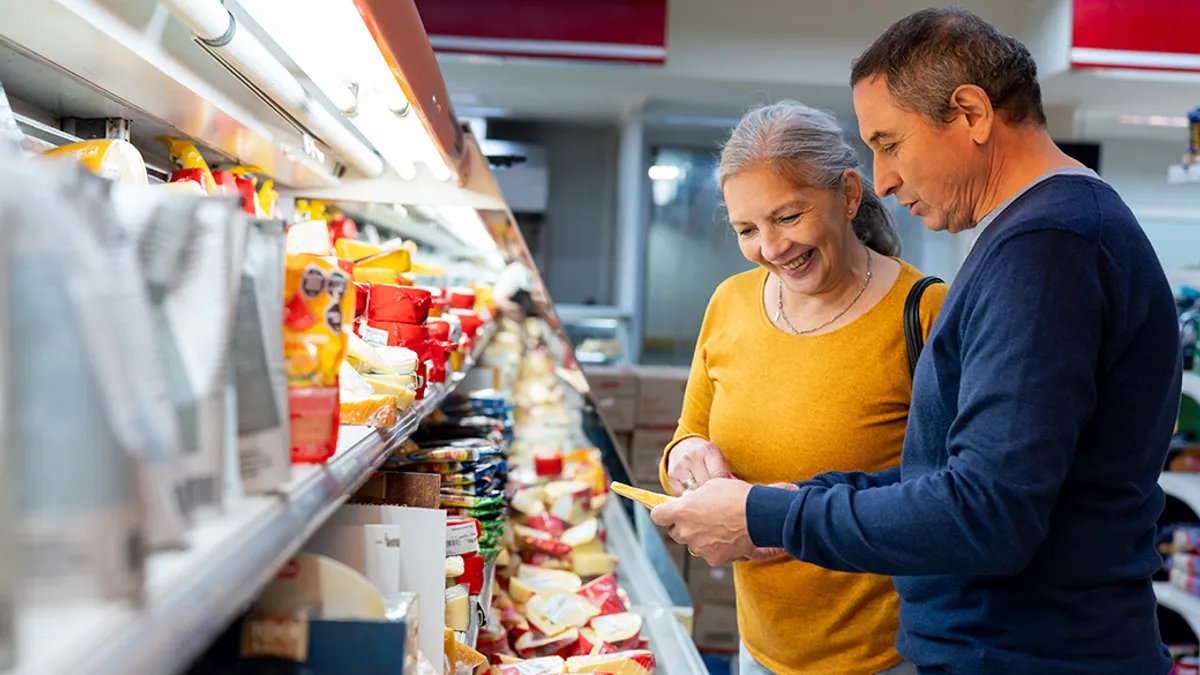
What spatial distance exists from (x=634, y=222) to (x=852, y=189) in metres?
4.22

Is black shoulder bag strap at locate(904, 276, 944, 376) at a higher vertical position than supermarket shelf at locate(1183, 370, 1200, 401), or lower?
higher

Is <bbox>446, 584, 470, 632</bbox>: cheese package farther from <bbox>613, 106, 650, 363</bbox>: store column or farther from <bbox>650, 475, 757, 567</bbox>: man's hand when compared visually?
<bbox>613, 106, 650, 363</bbox>: store column

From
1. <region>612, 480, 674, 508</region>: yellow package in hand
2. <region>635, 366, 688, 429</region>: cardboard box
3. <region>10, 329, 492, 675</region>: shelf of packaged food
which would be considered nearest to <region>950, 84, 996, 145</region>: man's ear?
<region>612, 480, 674, 508</region>: yellow package in hand

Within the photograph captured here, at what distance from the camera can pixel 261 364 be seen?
0.65 meters

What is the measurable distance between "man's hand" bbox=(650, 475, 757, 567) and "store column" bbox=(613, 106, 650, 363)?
463cm

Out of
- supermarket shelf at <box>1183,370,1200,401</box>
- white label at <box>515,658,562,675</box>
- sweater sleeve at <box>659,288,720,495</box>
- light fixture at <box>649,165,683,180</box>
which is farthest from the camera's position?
light fixture at <box>649,165,683,180</box>

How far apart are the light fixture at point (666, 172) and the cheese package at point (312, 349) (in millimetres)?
5581

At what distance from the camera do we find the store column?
5.90 meters

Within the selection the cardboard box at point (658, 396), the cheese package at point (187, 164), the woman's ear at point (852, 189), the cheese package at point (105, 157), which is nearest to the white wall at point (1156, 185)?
the cardboard box at point (658, 396)

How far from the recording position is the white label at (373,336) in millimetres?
1391

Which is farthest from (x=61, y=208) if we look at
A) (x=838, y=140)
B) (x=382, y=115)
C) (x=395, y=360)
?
(x=838, y=140)

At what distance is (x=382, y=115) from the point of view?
1.68 meters

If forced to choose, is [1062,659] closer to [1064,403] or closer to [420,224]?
[1064,403]

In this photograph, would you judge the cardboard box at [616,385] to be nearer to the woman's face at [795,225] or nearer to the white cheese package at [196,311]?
the woman's face at [795,225]
